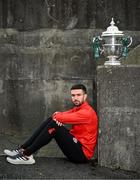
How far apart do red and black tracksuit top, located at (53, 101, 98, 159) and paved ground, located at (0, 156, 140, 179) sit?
272 mm

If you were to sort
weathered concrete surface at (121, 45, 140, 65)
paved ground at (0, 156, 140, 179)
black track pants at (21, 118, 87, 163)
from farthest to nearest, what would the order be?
weathered concrete surface at (121, 45, 140, 65), black track pants at (21, 118, 87, 163), paved ground at (0, 156, 140, 179)

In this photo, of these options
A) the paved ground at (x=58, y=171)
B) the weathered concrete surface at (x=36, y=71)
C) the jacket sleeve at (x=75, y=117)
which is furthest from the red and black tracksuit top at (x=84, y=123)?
the weathered concrete surface at (x=36, y=71)

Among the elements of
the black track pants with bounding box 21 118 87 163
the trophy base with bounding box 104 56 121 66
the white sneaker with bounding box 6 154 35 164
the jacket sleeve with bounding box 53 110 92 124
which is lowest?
the white sneaker with bounding box 6 154 35 164

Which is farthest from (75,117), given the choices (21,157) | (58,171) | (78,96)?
(21,157)

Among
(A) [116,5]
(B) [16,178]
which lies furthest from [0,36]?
(B) [16,178]

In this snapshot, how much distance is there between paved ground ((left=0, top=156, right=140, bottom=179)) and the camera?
18.9ft

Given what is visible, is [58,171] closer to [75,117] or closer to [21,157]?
[21,157]

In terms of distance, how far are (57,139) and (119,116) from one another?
88cm

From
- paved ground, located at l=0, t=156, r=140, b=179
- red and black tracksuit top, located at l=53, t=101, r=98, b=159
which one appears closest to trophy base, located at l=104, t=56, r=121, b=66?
red and black tracksuit top, located at l=53, t=101, r=98, b=159

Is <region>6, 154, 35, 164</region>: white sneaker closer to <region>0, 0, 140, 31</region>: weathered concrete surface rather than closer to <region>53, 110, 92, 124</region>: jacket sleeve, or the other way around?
<region>53, 110, 92, 124</region>: jacket sleeve

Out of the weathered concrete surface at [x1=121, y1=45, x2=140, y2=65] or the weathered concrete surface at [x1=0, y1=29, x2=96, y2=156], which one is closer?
the weathered concrete surface at [x1=121, y1=45, x2=140, y2=65]

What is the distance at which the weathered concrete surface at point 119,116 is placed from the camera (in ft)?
20.1

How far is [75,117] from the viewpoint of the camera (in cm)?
611

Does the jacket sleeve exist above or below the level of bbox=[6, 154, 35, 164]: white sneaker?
above
